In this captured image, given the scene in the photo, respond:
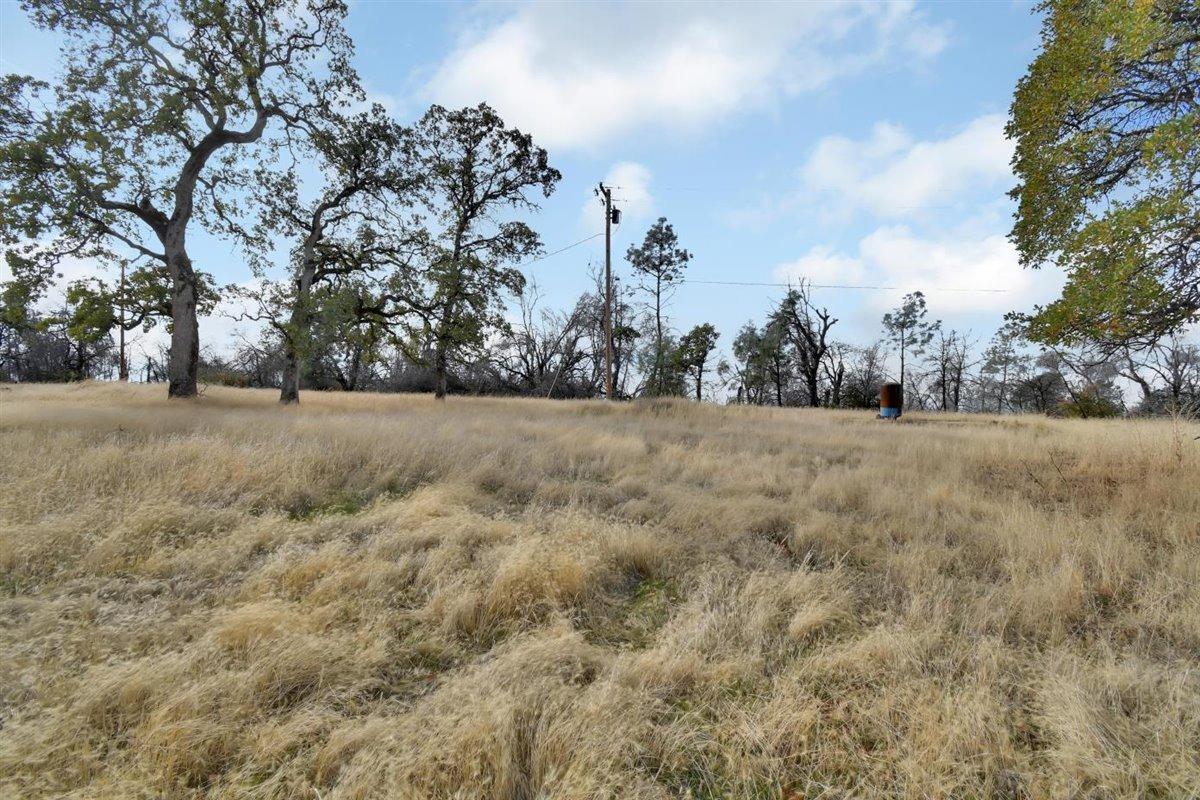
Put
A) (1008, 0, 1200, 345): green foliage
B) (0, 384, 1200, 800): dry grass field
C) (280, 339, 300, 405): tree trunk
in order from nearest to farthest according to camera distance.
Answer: (0, 384, 1200, 800): dry grass field
(1008, 0, 1200, 345): green foliage
(280, 339, 300, 405): tree trunk

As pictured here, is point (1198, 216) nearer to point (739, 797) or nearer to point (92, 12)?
point (739, 797)

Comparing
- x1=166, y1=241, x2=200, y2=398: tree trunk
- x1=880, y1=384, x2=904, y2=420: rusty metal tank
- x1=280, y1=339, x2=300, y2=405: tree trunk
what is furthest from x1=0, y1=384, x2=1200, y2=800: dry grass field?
x1=880, y1=384, x2=904, y2=420: rusty metal tank

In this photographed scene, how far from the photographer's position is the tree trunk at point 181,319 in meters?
13.5

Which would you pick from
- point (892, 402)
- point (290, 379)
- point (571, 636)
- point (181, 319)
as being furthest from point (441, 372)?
point (571, 636)

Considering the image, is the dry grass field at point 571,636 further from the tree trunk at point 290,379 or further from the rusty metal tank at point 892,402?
the rusty metal tank at point 892,402

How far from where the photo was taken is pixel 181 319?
13.6 metres

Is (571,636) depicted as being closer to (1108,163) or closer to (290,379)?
(1108,163)

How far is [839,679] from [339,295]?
50.7ft

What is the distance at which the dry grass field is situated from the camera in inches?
77.7

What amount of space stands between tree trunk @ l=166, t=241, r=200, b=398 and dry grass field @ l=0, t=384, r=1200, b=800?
30.0ft

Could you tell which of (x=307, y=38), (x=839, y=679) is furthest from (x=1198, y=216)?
(x=307, y=38)

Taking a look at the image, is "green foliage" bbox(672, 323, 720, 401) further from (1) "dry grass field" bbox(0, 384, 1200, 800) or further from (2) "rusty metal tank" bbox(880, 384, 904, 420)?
(1) "dry grass field" bbox(0, 384, 1200, 800)

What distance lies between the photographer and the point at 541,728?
2.10 m

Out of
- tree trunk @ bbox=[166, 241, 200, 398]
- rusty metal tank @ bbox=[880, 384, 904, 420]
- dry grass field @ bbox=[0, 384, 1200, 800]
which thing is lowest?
dry grass field @ bbox=[0, 384, 1200, 800]
